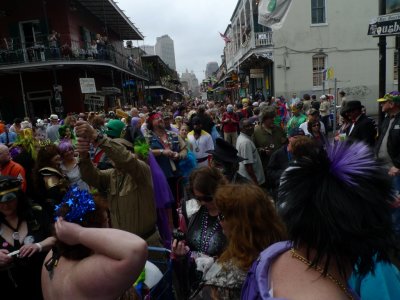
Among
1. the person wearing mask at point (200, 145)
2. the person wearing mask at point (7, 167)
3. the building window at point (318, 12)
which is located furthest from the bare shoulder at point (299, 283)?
the building window at point (318, 12)

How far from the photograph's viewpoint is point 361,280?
65.5 inches

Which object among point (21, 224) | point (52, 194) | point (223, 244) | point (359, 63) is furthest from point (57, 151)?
point (359, 63)

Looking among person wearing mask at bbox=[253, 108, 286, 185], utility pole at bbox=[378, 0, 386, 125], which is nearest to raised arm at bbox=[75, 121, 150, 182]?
person wearing mask at bbox=[253, 108, 286, 185]

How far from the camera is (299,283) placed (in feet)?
4.15

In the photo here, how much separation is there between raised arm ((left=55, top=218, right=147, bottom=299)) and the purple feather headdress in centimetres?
90

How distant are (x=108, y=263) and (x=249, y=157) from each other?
3912 millimetres

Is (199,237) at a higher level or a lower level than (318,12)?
lower

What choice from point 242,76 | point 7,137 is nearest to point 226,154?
point 7,137

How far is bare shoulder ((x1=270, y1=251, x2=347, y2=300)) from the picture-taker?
47.6 inches

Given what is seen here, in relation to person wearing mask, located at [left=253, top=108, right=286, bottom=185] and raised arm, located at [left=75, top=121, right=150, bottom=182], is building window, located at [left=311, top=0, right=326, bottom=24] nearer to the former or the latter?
person wearing mask, located at [left=253, top=108, right=286, bottom=185]

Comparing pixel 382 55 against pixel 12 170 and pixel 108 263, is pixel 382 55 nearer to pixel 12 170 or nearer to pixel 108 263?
pixel 12 170

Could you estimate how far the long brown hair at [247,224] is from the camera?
2.04 m

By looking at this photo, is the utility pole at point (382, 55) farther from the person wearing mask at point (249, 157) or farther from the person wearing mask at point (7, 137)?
the person wearing mask at point (7, 137)

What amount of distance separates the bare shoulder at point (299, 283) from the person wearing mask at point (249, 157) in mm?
3835
